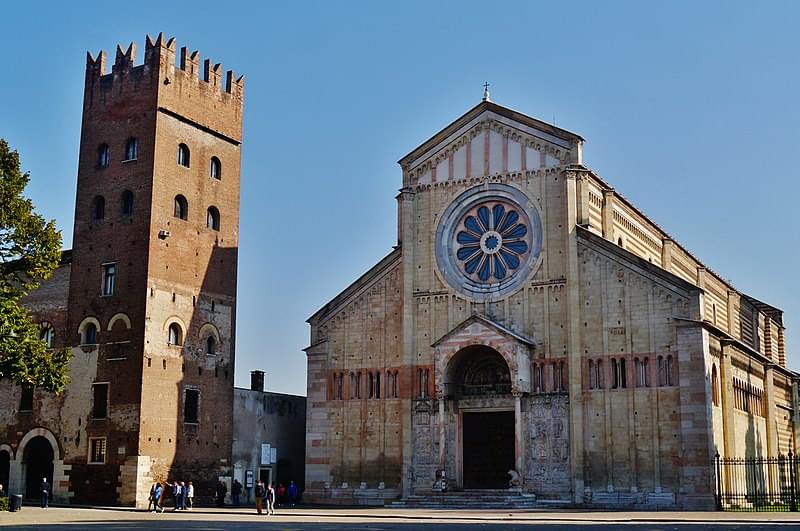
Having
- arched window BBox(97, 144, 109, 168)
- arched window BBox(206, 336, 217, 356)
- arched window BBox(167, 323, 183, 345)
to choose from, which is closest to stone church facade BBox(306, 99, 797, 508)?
arched window BBox(206, 336, 217, 356)

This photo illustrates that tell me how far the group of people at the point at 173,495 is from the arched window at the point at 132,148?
14.2 meters

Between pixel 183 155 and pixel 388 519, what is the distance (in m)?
20.4

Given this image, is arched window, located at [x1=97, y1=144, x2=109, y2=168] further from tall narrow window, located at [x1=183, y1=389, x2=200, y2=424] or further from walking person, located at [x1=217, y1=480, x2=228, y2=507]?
walking person, located at [x1=217, y1=480, x2=228, y2=507]

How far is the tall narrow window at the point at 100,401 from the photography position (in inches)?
1658

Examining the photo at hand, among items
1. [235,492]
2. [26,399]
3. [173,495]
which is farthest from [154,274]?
[235,492]

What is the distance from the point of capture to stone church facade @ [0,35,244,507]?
137ft

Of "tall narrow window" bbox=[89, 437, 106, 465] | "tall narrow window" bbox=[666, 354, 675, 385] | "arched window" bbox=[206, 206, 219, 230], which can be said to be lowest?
"tall narrow window" bbox=[89, 437, 106, 465]

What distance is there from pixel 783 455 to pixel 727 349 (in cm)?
1328

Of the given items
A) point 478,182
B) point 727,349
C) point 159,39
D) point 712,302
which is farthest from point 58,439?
point 712,302

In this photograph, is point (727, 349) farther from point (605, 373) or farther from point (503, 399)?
point (503, 399)

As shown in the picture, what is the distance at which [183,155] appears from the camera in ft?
150

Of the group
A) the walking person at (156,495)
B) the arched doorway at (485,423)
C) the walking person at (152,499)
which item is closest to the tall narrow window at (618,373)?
the arched doorway at (485,423)

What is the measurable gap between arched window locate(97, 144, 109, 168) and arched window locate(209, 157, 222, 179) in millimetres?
4707

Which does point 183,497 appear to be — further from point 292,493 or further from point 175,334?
point 175,334
